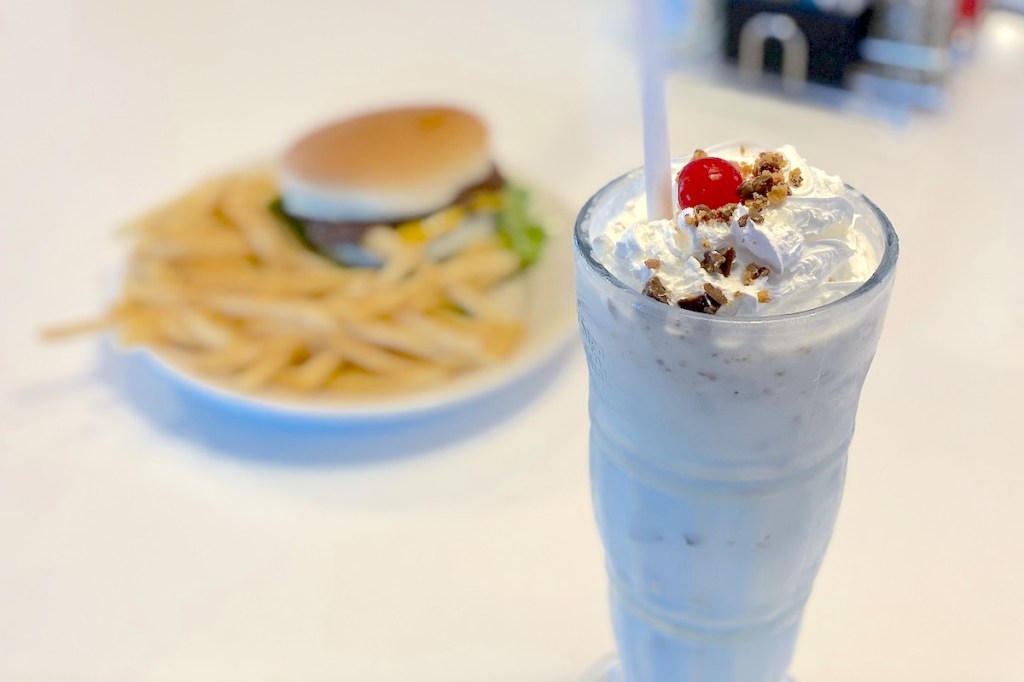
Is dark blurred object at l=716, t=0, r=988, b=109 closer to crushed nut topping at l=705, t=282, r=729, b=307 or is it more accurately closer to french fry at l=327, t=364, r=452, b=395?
french fry at l=327, t=364, r=452, b=395

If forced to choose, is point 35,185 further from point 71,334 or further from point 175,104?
point 71,334

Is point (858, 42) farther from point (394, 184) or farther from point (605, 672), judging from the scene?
point (605, 672)

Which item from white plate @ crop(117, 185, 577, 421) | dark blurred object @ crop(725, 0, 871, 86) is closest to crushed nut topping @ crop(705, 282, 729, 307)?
white plate @ crop(117, 185, 577, 421)

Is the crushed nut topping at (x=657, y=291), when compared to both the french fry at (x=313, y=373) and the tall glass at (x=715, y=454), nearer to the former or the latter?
the tall glass at (x=715, y=454)

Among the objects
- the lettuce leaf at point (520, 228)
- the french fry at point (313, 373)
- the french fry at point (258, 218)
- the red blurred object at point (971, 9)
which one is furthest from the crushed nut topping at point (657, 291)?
the red blurred object at point (971, 9)

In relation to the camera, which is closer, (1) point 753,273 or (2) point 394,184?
(1) point 753,273

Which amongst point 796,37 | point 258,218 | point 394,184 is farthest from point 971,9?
point 258,218
